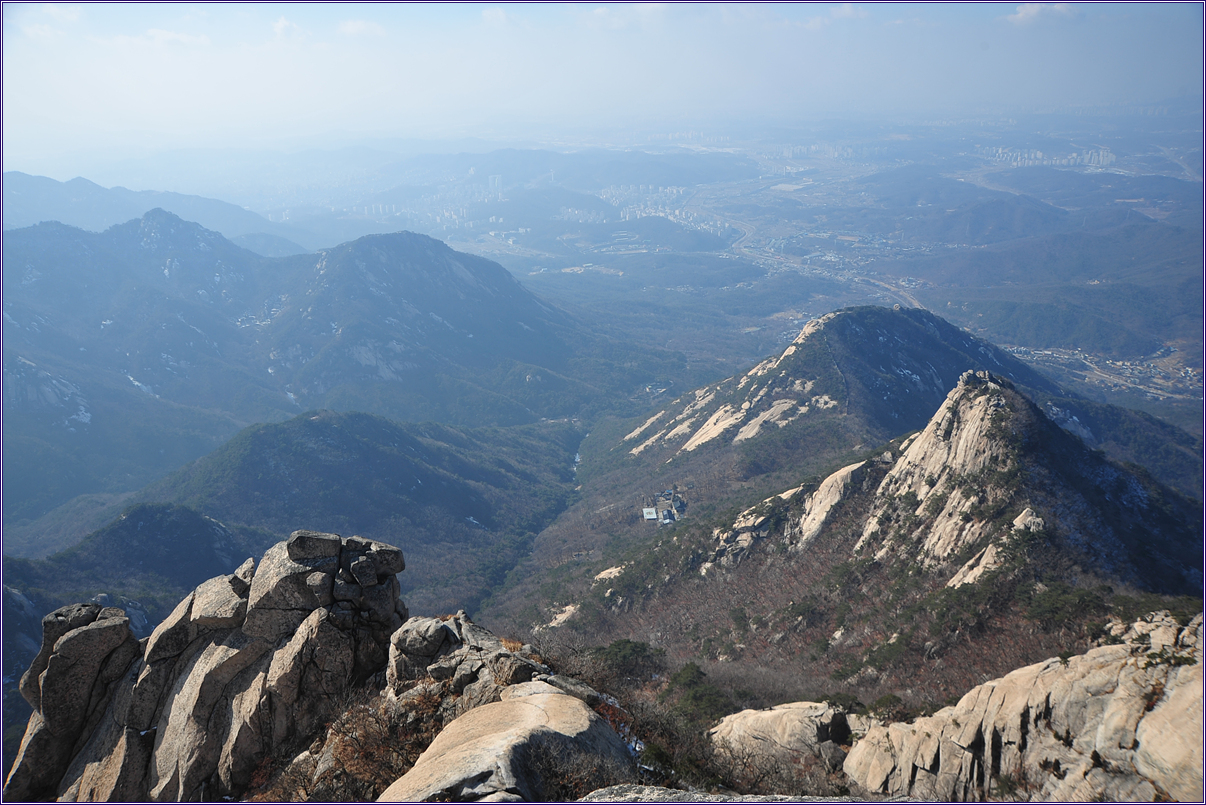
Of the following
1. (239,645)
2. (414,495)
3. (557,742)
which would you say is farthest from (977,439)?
(414,495)

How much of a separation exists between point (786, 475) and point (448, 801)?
3239 inches

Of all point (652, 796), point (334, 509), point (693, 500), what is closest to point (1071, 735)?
point (652, 796)

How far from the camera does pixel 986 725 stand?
75.3 feet

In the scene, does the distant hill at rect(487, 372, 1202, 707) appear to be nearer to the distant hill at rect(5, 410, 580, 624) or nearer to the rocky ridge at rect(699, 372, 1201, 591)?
the rocky ridge at rect(699, 372, 1201, 591)

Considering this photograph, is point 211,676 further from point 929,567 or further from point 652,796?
point 929,567

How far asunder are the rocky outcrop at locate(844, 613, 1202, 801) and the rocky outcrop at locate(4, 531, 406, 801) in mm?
20566

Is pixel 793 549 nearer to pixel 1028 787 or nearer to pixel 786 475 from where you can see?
pixel 786 475

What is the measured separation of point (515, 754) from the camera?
14.4 metres

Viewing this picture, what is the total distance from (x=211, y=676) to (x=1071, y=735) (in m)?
28.9

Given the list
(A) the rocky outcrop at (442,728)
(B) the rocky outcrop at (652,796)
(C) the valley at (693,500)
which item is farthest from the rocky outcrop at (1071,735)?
(A) the rocky outcrop at (442,728)

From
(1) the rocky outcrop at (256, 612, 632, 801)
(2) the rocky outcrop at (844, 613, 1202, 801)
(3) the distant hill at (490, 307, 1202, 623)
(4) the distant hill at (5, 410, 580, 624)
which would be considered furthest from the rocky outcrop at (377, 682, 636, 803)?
(4) the distant hill at (5, 410, 580, 624)

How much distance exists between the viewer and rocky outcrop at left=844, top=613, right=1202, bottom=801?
57.4 ft

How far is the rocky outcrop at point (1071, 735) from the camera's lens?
17.5 metres

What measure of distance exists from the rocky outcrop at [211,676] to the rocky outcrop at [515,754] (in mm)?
6404
